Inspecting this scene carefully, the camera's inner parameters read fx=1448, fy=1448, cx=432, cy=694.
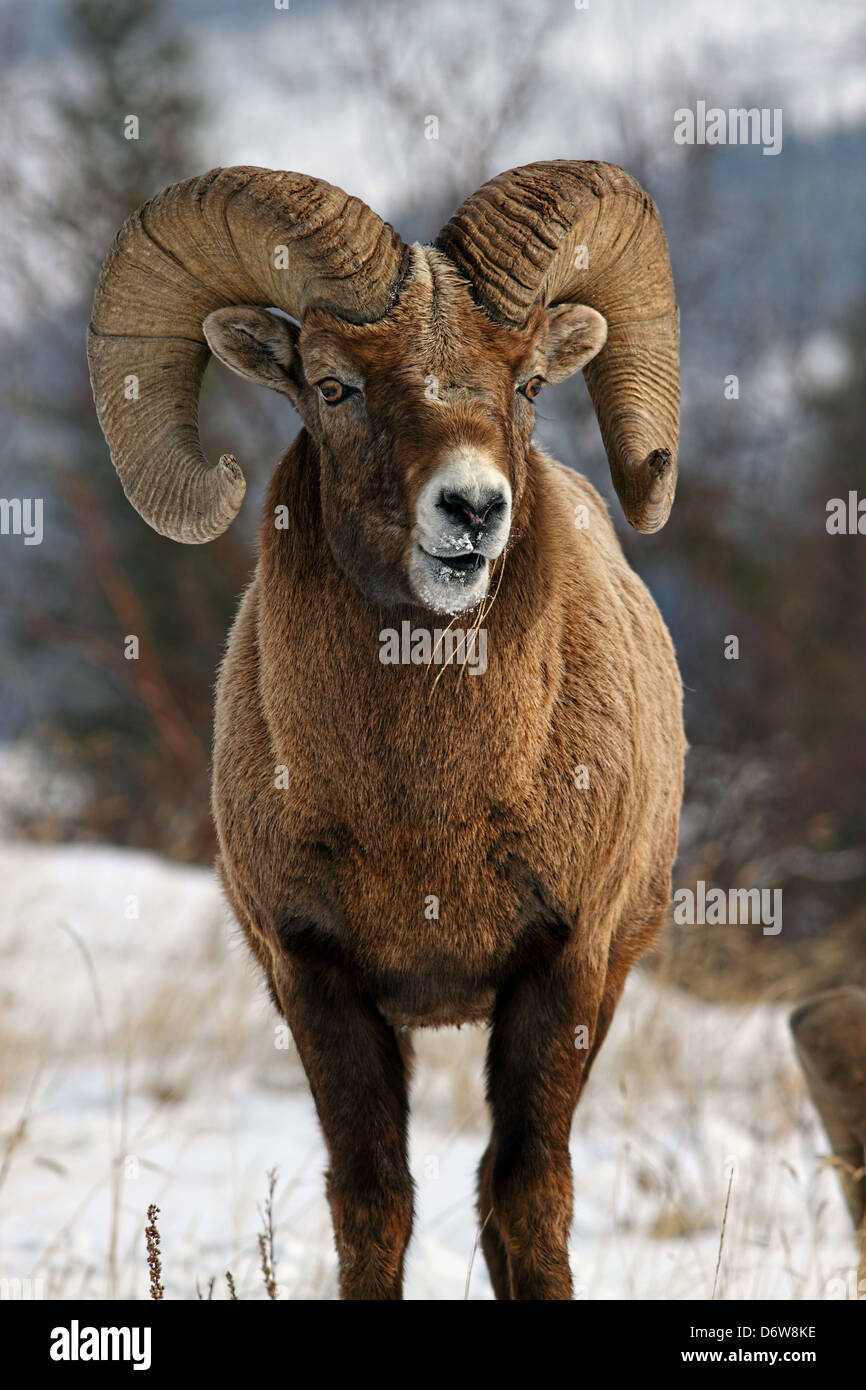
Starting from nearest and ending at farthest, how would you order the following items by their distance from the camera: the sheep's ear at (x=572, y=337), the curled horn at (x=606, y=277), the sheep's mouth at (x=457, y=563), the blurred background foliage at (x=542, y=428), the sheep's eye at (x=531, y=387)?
the sheep's mouth at (x=457, y=563) → the curled horn at (x=606, y=277) → the sheep's eye at (x=531, y=387) → the sheep's ear at (x=572, y=337) → the blurred background foliage at (x=542, y=428)

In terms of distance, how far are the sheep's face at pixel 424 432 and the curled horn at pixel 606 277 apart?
112 millimetres

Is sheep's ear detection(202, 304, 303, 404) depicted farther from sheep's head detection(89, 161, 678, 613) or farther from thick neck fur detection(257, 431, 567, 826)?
thick neck fur detection(257, 431, 567, 826)

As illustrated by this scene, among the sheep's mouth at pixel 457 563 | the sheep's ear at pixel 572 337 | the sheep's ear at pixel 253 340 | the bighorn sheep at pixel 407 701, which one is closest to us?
the sheep's mouth at pixel 457 563

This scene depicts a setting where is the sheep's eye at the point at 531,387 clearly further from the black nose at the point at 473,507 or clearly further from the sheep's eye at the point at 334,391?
the black nose at the point at 473,507

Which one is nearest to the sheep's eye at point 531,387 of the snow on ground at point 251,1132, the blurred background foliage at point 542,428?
the snow on ground at point 251,1132

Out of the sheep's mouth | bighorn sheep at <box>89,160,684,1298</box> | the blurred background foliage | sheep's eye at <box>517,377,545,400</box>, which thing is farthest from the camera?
the blurred background foliage

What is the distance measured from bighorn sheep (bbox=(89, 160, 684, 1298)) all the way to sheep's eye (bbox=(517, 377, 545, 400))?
0.06 ft

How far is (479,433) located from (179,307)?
132 centimetres

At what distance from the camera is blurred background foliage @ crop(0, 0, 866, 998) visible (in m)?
15.4

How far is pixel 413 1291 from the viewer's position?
252 inches

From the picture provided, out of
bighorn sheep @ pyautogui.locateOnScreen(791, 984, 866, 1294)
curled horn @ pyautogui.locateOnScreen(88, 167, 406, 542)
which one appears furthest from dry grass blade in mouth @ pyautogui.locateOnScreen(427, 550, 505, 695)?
bighorn sheep @ pyautogui.locateOnScreen(791, 984, 866, 1294)

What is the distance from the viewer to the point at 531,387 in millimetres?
4285

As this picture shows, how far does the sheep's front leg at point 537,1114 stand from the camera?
4.07 m
